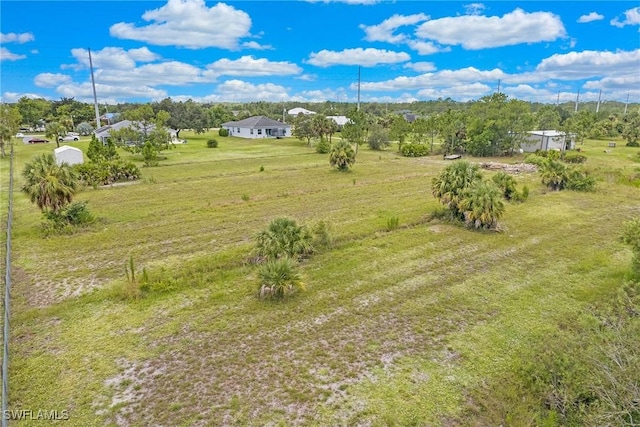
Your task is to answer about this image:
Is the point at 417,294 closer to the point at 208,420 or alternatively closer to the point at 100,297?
→ the point at 208,420

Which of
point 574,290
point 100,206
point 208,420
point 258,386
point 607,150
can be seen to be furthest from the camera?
point 607,150

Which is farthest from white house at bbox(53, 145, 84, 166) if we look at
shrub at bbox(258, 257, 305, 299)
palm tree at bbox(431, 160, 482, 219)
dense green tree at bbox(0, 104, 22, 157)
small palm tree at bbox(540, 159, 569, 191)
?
small palm tree at bbox(540, 159, 569, 191)

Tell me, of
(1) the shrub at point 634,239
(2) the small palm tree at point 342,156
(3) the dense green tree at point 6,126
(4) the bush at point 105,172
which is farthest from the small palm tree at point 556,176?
(3) the dense green tree at point 6,126

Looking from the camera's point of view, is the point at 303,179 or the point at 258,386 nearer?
the point at 258,386

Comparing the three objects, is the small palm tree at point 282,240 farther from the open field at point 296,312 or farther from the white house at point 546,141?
the white house at point 546,141

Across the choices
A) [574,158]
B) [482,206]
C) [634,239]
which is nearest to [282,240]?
[482,206]

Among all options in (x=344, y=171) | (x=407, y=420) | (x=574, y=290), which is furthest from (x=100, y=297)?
(x=344, y=171)

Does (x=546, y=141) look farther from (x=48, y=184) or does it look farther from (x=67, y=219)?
(x=48, y=184)
